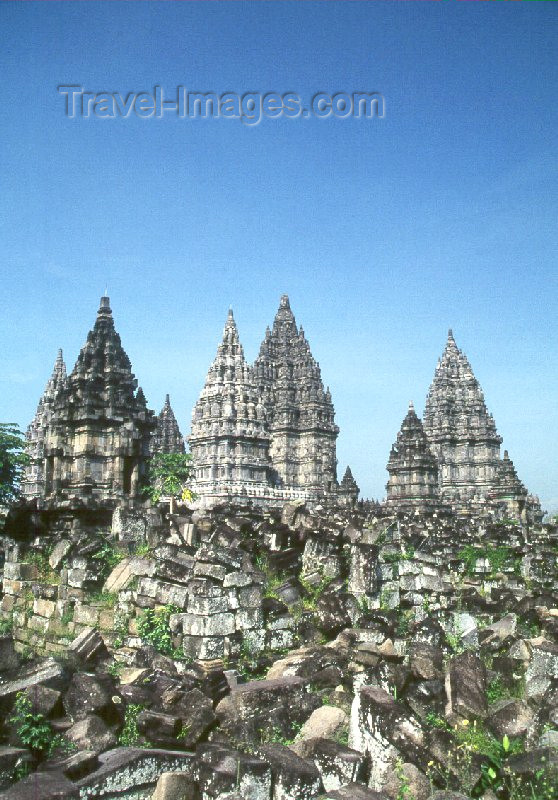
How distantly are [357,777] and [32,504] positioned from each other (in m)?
9.08

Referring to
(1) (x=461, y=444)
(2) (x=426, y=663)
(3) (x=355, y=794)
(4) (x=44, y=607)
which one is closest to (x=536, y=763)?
(3) (x=355, y=794)

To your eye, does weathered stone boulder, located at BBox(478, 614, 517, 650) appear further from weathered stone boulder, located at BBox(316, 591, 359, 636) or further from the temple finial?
the temple finial

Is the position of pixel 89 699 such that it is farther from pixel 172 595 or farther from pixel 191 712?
pixel 172 595

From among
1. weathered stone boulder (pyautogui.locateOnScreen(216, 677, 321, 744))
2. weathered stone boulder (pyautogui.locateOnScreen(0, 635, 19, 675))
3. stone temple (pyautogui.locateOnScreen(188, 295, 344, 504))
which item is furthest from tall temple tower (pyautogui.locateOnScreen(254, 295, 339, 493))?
weathered stone boulder (pyautogui.locateOnScreen(216, 677, 321, 744))

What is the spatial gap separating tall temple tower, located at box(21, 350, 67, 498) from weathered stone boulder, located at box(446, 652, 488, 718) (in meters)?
42.7

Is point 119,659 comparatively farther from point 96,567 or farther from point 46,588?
point 46,588

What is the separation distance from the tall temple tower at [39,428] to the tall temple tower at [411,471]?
23.2m

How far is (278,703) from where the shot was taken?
6016 mm

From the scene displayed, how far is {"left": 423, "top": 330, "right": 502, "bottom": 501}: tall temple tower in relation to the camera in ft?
177

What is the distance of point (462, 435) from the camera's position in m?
55.8

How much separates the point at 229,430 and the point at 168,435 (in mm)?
12032

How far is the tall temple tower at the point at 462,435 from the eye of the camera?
177ft

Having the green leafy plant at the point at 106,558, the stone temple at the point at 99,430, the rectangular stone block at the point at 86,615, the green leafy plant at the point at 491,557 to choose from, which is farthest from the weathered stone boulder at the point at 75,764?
the stone temple at the point at 99,430

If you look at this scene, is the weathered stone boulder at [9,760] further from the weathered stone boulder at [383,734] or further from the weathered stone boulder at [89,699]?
the weathered stone boulder at [383,734]
